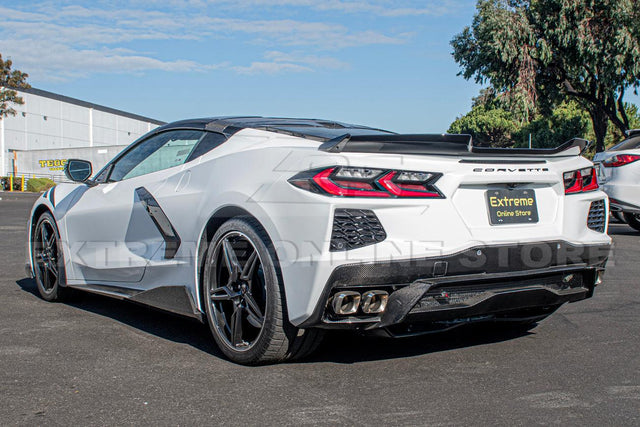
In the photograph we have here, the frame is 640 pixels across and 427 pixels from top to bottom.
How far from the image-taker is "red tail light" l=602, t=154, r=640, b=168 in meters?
10.1

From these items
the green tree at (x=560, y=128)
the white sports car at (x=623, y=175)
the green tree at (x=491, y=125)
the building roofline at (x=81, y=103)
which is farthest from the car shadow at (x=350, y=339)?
the green tree at (x=491, y=125)

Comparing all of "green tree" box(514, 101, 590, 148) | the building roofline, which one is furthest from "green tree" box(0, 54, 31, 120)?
"green tree" box(514, 101, 590, 148)

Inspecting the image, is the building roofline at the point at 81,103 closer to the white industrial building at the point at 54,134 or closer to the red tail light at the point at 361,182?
the white industrial building at the point at 54,134

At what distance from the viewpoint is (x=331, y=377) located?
345cm

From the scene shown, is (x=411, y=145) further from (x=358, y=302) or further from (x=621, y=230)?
(x=621, y=230)

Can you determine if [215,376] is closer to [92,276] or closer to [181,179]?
[181,179]

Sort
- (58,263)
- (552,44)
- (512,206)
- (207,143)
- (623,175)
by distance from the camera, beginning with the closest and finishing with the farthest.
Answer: (512,206), (207,143), (58,263), (623,175), (552,44)

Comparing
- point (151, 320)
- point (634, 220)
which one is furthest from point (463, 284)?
point (634, 220)

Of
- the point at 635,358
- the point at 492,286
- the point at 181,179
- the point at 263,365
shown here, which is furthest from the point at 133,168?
the point at 635,358

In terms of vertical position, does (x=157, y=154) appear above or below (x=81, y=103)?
below

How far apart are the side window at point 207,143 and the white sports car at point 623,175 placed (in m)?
7.64

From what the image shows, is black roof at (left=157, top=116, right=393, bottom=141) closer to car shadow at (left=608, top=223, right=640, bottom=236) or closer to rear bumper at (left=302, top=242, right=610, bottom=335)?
rear bumper at (left=302, top=242, right=610, bottom=335)

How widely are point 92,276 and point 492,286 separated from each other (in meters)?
3.04

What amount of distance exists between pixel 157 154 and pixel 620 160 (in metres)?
7.76
